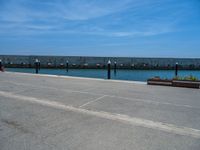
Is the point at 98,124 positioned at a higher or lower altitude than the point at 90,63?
lower

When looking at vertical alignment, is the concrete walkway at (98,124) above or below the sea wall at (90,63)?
below

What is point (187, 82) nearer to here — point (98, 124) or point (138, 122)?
point (138, 122)

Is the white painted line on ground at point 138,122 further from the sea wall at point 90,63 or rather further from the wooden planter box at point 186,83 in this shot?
the sea wall at point 90,63

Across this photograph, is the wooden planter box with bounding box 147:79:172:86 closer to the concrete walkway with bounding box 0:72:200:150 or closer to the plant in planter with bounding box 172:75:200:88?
the plant in planter with bounding box 172:75:200:88

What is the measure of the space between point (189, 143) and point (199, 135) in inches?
19.2

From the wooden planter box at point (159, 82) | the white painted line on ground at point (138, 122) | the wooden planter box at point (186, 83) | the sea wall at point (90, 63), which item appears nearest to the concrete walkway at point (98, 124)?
the white painted line on ground at point (138, 122)

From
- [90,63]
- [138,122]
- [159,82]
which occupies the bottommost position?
[138,122]

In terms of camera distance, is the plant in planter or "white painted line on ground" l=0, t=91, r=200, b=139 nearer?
"white painted line on ground" l=0, t=91, r=200, b=139

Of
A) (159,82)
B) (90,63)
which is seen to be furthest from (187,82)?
(90,63)

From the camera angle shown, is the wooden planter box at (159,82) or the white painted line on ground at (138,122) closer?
the white painted line on ground at (138,122)

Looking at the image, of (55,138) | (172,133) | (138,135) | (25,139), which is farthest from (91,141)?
(172,133)

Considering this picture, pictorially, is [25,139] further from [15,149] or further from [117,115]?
[117,115]

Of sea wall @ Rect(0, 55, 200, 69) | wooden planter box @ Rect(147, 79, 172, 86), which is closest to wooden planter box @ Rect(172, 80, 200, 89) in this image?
wooden planter box @ Rect(147, 79, 172, 86)

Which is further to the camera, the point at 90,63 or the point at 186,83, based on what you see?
the point at 90,63
